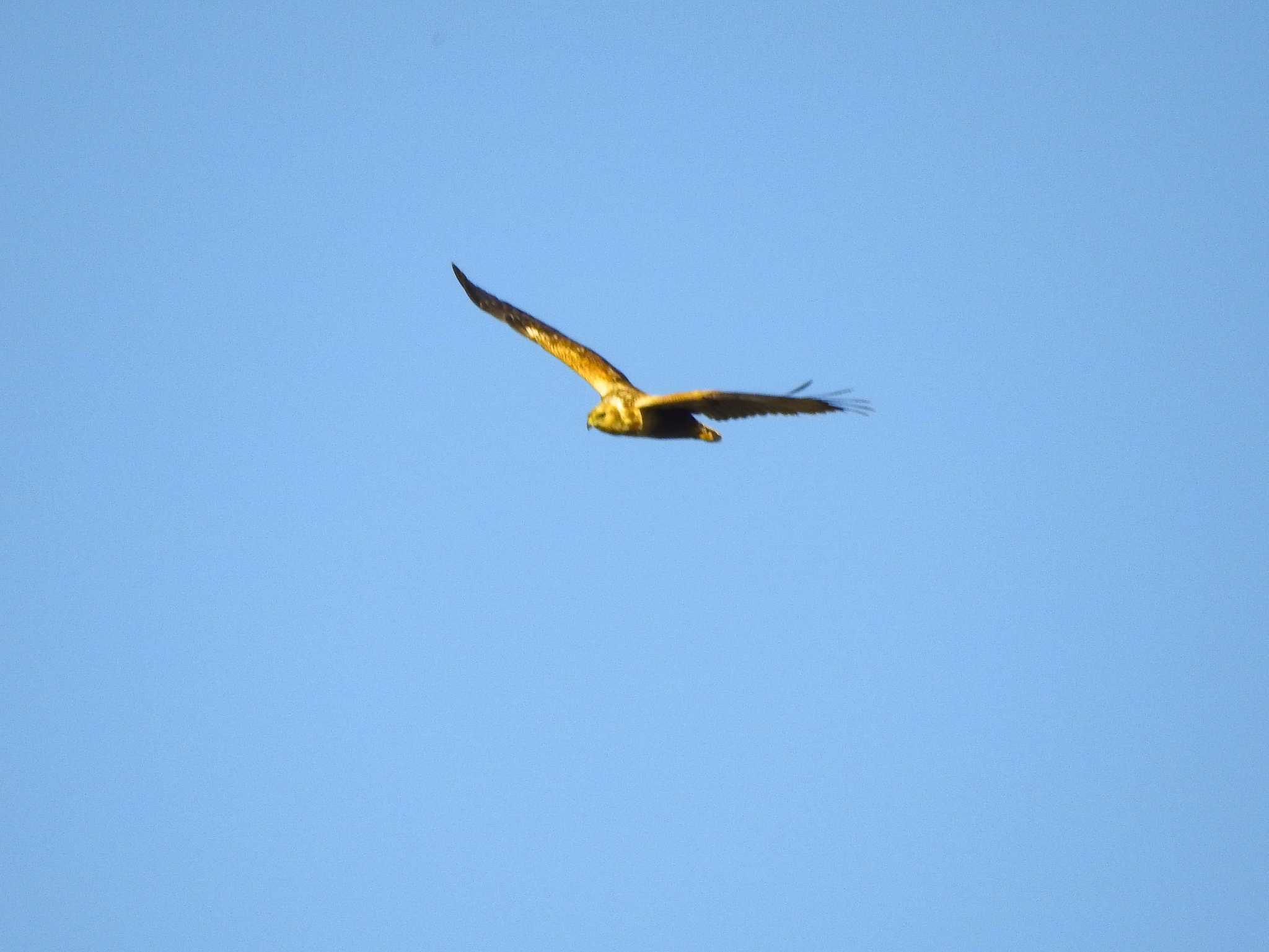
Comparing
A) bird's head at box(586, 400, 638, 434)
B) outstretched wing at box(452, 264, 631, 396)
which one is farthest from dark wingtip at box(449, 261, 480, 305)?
bird's head at box(586, 400, 638, 434)

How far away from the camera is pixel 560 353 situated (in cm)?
2433

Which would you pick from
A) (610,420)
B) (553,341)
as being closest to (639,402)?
(610,420)

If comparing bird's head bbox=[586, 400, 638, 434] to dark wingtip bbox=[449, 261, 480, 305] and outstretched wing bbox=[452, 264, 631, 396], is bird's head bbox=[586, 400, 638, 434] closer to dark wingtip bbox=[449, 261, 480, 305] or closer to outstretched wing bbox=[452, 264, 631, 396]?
outstretched wing bbox=[452, 264, 631, 396]

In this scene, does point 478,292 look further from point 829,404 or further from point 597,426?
point 829,404

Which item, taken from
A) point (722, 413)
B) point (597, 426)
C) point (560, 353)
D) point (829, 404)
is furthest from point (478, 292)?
point (829, 404)

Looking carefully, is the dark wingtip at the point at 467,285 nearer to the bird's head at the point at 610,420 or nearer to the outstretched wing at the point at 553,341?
the outstretched wing at the point at 553,341

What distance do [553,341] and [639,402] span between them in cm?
425

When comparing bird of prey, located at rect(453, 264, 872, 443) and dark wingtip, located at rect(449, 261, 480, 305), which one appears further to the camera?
dark wingtip, located at rect(449, 261, 480, 305)

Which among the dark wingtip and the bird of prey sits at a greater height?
the dark wingtip

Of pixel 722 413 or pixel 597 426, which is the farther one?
pixel 597 426

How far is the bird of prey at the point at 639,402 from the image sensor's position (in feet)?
61.9

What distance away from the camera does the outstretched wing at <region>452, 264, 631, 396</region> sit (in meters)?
23.2

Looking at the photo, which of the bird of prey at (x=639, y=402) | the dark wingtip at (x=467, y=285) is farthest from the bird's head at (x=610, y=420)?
the dark wingtip at (x=467, y=285)

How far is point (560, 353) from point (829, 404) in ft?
22.4
